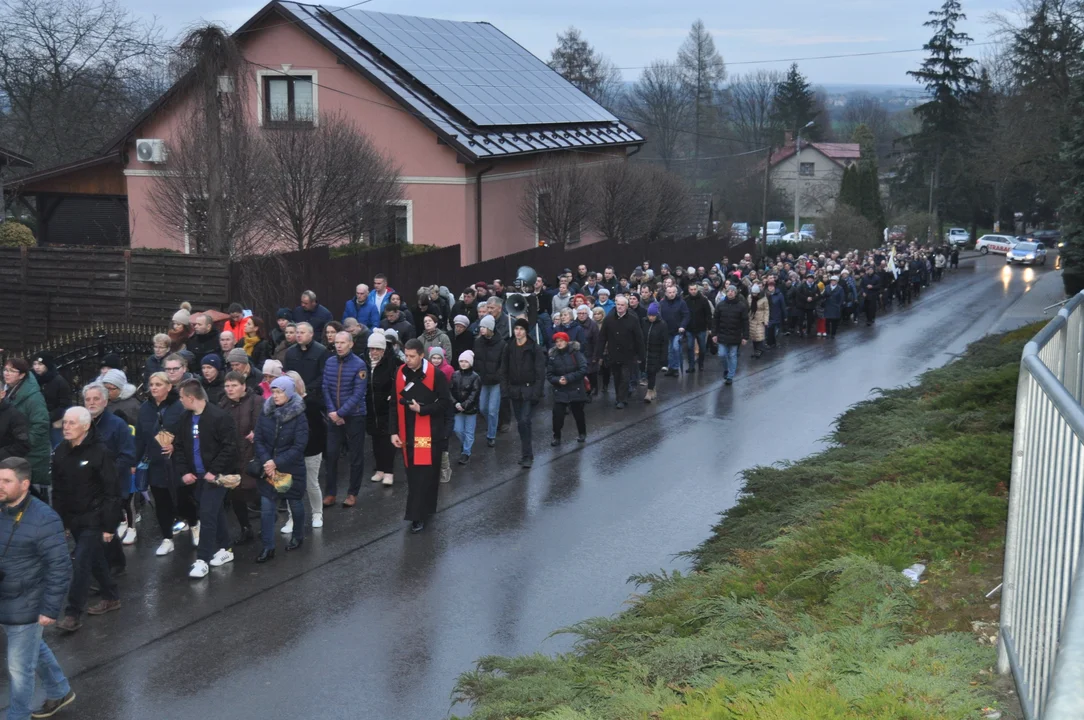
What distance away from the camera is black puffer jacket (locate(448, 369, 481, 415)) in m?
13.8

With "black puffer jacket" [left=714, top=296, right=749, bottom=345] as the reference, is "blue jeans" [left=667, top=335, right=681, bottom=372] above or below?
below

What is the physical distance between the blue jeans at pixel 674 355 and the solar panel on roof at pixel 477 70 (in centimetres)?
1359

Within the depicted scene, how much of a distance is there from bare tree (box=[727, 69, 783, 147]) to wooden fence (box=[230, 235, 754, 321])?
70321mm

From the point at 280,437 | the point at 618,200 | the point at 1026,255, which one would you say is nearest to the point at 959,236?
the point at 1026,255

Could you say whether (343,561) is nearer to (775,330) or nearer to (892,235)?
(775,330)

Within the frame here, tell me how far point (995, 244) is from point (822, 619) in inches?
2641

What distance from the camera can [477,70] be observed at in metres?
37.1

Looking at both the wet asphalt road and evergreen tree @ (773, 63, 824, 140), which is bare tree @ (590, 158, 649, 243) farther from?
evergreen tree @ (773, 63, 824, 140)

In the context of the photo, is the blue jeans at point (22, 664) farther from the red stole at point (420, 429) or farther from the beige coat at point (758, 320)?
the beige coat at point (758, 320)

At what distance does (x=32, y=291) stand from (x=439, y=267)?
8.09 meters

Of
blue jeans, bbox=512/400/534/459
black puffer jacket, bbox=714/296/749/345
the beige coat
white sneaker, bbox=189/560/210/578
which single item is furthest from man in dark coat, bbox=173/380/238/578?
the beige coat

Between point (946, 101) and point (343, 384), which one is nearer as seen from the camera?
point (343, 384)

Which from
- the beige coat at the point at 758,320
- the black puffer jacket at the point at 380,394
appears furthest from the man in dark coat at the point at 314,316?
the beige coat at the point at 758,320

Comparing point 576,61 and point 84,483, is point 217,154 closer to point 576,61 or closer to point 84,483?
point 84,483
